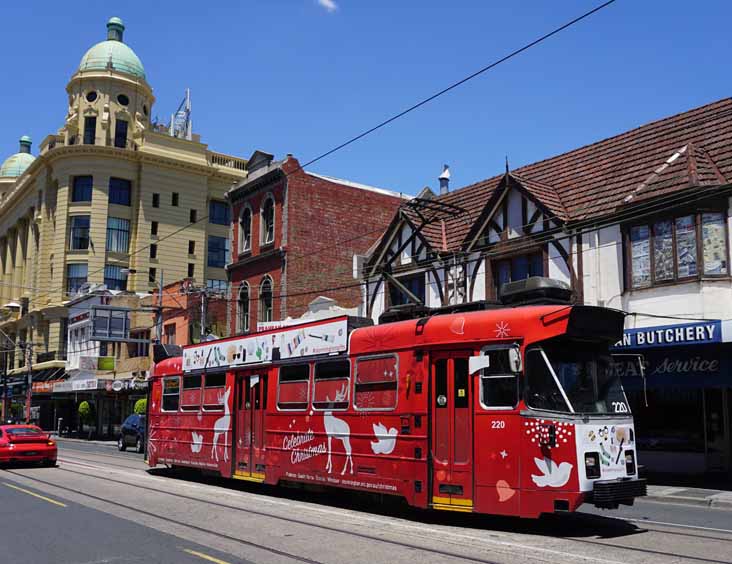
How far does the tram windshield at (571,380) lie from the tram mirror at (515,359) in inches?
5.1

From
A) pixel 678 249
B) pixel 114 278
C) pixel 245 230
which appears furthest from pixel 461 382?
pixel 114 278

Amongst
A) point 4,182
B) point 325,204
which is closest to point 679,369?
point 325,204

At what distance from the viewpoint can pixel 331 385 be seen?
13297mm

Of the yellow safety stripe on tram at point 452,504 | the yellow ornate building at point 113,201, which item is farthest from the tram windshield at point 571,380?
the yellow ornate building at point 113,201

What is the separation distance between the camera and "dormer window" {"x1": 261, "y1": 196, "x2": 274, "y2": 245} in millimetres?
36500

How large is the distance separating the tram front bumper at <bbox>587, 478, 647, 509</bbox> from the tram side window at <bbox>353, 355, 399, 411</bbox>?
3.37 meters

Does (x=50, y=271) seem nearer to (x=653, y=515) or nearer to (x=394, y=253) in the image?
(x=394, y=253)

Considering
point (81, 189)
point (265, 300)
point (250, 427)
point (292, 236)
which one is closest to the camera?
point (250, 427)

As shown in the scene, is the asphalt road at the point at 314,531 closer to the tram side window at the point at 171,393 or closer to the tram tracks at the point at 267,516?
the tram tracks at the point at 267,516

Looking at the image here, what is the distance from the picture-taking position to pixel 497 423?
34.0 ft

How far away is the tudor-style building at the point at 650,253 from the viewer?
1900 centimetres

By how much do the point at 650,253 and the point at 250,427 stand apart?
11.5m

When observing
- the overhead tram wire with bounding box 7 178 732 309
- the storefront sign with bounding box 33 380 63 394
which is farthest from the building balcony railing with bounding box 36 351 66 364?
the overhead tram wire with bounding box 7 178 732 309

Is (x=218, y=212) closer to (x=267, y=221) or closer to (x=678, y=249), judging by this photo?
(x=267, y=221)
